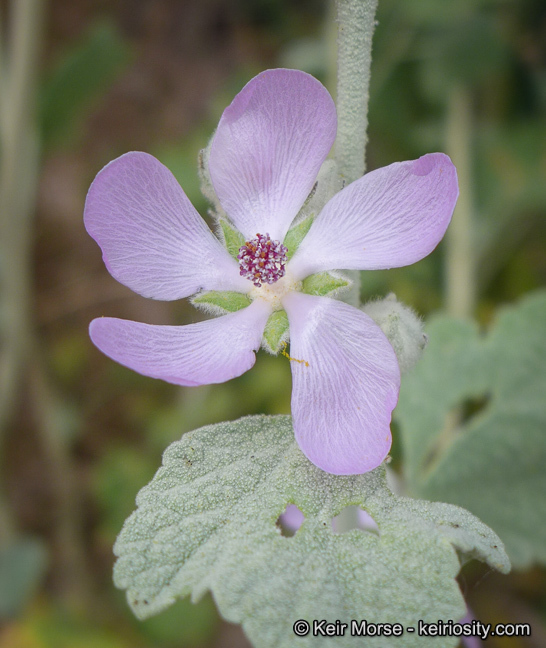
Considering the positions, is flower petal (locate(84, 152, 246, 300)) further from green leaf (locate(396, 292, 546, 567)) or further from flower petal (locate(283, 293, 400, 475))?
green leaf (locate(396, 292, 546, 567))

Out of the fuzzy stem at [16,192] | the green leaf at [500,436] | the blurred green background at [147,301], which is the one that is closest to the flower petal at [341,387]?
the green leaf at [500,436]

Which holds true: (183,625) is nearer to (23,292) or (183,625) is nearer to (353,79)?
(23,292)

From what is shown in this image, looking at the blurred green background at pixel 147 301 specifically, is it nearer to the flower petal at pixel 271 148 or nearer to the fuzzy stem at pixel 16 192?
the fuzzy stem at pixel 16 192

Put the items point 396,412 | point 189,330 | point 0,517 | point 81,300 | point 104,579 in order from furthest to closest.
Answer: point 81,300, point 104,579, point 0,517, point 396,412, point 189,330

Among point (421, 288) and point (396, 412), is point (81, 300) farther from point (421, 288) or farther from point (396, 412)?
point (396, 412)

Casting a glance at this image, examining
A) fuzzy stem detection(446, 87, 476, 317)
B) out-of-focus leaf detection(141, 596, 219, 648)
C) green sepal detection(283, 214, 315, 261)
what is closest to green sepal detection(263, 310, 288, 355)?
green sepal detection(283, 214, 315, 261)

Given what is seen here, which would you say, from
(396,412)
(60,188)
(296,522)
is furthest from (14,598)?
(60,188)
